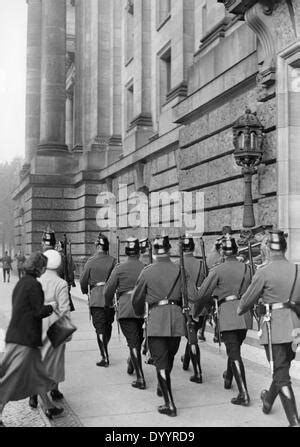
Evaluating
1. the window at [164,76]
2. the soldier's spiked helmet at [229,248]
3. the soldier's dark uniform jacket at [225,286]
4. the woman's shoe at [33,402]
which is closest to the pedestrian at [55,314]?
the woman's shoe at [33,402]

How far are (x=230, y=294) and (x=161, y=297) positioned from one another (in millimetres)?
845

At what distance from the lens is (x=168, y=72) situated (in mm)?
20578

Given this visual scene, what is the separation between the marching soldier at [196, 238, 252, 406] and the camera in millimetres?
6219

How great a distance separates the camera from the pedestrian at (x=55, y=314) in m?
5.85

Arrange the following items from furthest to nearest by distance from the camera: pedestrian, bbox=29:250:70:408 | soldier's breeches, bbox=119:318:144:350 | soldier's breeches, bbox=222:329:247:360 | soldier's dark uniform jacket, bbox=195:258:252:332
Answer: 1. soldier's breeches, bbox=119:318:144:350
2. soldier's dark uniform jacket, bbox=195:258:252:332
3. soldier's breeches, bbox=222:329:247:360
4. pedestrian, bbox=29:250:70:408

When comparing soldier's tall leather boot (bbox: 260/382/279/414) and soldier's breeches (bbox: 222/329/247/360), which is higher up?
soldier's breeches (bbox: 222/329/247/360)

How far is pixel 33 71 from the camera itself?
34781 millimetres

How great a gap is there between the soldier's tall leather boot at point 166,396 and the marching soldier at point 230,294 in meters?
0.84

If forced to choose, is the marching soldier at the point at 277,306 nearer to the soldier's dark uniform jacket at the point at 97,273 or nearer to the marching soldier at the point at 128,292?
the marching soldier at the point at 128,292

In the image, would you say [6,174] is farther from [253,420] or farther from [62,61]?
[253,420]

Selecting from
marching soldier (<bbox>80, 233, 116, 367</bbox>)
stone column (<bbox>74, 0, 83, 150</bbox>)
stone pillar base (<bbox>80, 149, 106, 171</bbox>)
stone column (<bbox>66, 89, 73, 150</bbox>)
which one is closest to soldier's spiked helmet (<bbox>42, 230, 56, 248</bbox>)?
marching soldier (<bbox>80, 233, 116, 367</bbox>)

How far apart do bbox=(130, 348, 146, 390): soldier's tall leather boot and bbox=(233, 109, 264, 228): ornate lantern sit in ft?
14.2

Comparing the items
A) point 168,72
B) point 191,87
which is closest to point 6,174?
point 168,72

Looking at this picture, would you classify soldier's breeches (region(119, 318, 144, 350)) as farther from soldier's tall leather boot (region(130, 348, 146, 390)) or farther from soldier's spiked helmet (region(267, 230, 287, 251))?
soldier's spiked helmet (region(267, 230, 287, 251))
